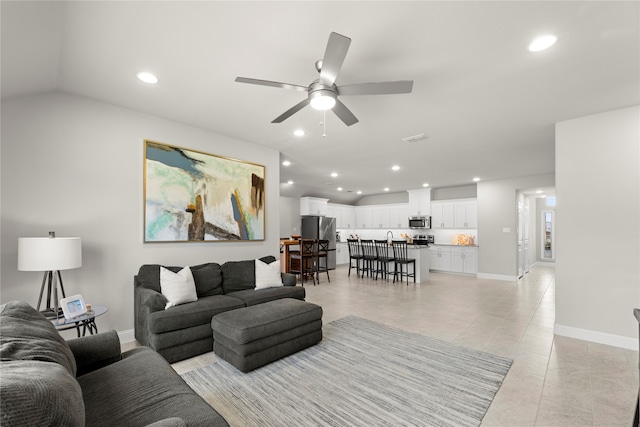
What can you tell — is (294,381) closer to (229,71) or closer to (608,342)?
(229,71)

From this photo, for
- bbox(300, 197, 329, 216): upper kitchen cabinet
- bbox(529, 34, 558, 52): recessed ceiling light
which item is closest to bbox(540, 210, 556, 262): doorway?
bbox(300, 197, 329, 216): upper kitchen cabinet

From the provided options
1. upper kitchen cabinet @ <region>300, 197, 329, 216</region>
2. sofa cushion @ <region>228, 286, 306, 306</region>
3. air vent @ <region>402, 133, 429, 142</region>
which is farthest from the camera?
upper kitchen cabinet @ <region>300, 197, 329, 216</region>

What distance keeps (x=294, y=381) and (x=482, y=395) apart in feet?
4.99

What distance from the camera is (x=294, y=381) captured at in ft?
7.86

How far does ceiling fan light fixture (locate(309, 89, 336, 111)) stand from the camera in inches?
86.4

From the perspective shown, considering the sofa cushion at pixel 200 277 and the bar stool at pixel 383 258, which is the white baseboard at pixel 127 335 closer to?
the sofa cushion at pixel 200 277

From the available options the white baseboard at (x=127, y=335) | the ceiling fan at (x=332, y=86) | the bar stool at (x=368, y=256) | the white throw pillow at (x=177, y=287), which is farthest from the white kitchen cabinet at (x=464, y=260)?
the white baseboard at (x=127, y=335)

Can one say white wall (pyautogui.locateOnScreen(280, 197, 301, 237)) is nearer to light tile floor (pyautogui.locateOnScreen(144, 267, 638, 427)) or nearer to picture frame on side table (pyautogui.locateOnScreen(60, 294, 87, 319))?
light tile floor (pyautogui.locateOnScreen(144, 267, 638, 427))

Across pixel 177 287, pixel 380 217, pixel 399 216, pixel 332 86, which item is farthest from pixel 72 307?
pixel 380 217

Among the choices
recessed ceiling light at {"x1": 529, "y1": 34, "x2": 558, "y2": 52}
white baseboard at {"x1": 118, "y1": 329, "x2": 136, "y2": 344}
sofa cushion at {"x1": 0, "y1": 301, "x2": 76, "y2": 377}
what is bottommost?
white baseboard at {"x1": 118, "y1": 329, "x2": 136, "y2": 344}

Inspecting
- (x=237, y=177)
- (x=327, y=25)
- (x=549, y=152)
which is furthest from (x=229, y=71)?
(x=549, y=152)

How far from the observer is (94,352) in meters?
1.75

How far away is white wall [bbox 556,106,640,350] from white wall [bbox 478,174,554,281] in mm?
3942

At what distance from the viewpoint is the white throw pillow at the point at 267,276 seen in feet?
12.6
